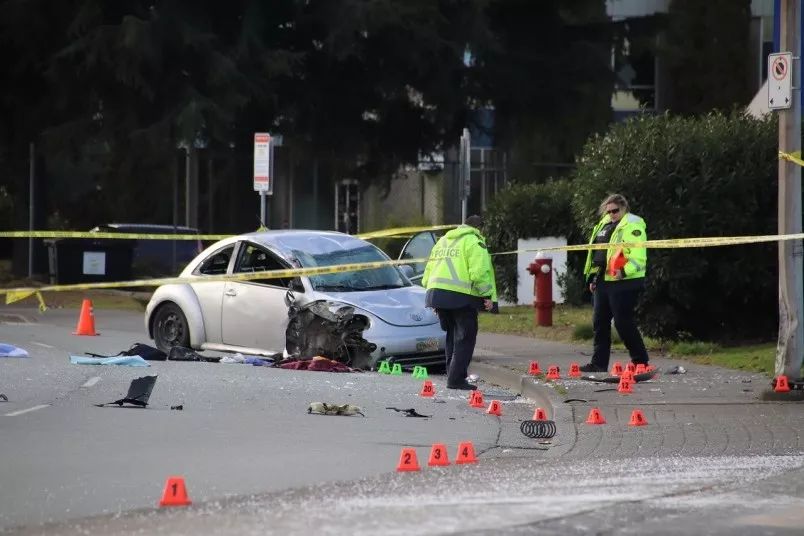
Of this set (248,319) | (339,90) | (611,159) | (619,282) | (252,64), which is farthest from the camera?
(339,90)

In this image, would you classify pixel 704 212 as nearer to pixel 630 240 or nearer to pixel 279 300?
pixel 630 240

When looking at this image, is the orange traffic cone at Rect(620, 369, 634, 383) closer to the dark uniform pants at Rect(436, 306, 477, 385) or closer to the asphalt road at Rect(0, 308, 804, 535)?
the asphalt road at Rect(0, 308, 804, 535)

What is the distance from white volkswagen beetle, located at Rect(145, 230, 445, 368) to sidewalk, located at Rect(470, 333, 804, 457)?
971 mm

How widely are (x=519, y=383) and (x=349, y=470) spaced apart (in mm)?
5796

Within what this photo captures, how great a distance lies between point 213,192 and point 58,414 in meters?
23.8

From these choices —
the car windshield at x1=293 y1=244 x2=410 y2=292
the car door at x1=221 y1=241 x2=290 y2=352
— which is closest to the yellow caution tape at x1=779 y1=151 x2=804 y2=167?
the car windshield at x1=293 y1=244 x2=410 y2=292

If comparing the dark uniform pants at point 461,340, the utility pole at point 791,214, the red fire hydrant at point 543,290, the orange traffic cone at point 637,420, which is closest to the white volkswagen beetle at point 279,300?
the dark uniform pants at point 461,340

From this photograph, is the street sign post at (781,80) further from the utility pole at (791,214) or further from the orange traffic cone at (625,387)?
A: the orange traffic cone at (625,387)

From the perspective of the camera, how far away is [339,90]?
112ft

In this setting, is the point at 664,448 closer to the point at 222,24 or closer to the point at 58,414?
the point at 58,414

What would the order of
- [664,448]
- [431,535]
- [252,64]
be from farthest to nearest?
[252,64] < [664,448] < [431,535]

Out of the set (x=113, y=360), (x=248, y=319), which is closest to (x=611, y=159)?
(x=248, y=319)

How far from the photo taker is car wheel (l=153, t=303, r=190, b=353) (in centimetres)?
1766

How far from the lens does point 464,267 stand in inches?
581
